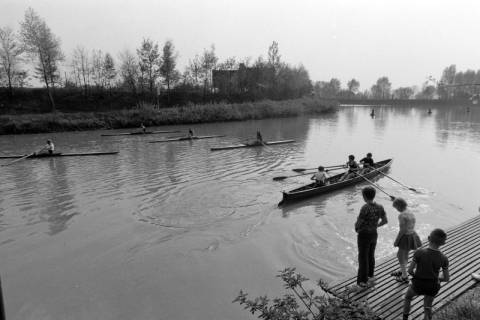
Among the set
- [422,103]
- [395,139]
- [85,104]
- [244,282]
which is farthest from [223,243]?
[422,103]

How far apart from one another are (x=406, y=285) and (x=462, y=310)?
1356 mm

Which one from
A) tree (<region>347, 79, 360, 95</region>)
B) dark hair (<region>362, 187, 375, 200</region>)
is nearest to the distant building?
dark hair (<region>362, 187, 375, 200</region>)

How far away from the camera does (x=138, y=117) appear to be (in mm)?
42906

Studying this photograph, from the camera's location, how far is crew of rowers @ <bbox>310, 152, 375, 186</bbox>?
14062 millimetres

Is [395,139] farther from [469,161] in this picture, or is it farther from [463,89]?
[463,89]

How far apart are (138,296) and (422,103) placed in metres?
107

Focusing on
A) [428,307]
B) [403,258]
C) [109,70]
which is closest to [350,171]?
[403,258]

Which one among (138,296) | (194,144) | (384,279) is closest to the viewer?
(384,279)

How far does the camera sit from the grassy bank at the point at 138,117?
37.2 meters

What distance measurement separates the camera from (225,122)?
47.6 m

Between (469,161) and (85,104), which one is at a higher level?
(85,104)

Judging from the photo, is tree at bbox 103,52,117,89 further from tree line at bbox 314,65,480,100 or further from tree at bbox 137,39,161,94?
tree line at bbox 314,65,480,100

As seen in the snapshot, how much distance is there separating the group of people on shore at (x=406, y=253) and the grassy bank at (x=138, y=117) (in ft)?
128

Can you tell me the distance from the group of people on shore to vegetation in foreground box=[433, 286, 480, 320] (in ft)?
0.81
